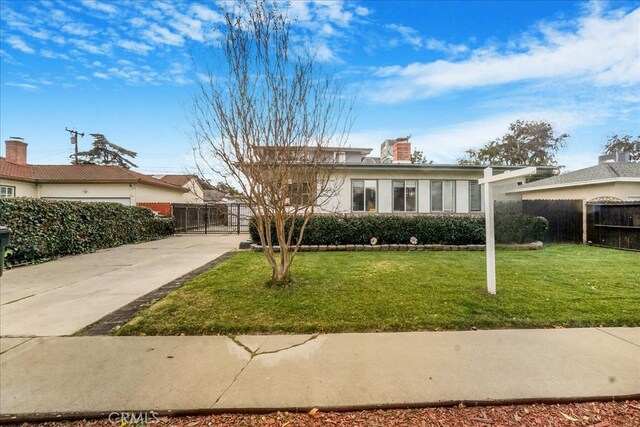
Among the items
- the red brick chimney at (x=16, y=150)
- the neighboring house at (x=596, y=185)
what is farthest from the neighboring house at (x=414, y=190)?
the red brick chimney at (x=16, y=150)

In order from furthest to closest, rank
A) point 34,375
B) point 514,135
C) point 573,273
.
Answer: point 514,135 < point 573,273 < point 34,375

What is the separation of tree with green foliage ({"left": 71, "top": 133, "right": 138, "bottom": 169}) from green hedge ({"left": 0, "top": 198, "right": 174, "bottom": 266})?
113 ft

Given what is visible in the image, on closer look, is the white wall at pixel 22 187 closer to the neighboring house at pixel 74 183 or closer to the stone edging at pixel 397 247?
the neighboring house at pixel 74 183

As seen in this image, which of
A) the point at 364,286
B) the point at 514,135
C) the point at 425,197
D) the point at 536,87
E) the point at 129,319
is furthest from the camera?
the point at 514,135

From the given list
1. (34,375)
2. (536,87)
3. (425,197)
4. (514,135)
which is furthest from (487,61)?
(514,135)

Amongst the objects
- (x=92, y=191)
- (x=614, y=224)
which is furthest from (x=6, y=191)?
(x=614, y=224)

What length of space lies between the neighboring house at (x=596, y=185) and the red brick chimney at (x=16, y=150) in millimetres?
27603

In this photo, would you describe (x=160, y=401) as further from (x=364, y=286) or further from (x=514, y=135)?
(x=514, y=135)

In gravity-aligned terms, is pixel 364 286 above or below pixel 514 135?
below

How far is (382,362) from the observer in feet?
8.99

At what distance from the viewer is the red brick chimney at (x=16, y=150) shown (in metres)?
17.5

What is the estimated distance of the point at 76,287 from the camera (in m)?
5.58

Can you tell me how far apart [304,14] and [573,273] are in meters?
7.90

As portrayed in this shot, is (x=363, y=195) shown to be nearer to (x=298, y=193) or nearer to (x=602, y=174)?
(x=298, y=193)
